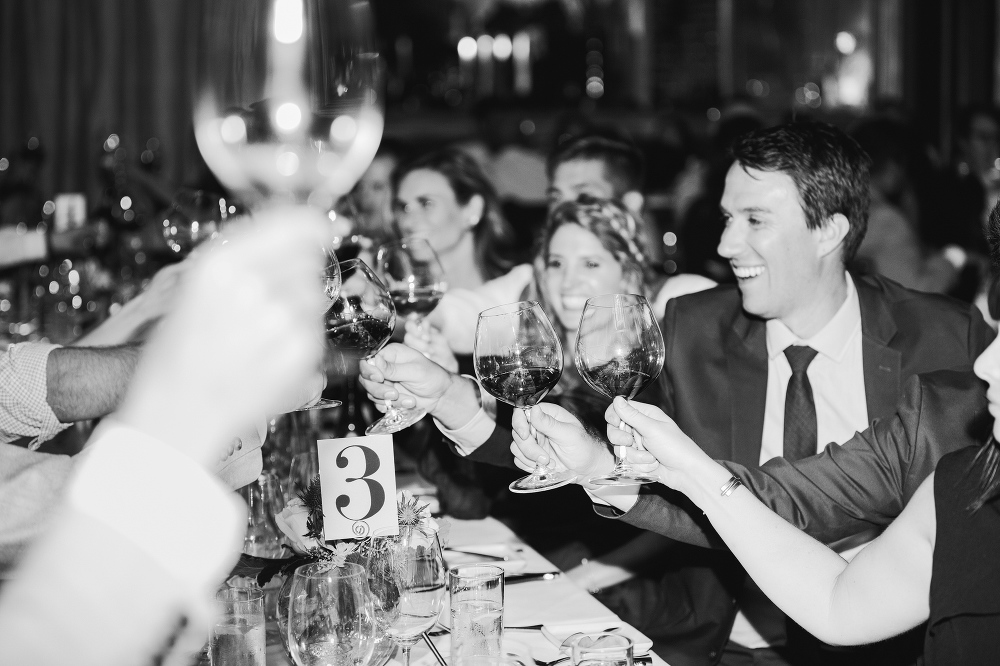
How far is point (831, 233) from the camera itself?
2.22 metres

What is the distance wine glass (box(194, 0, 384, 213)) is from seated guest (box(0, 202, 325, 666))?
250mm

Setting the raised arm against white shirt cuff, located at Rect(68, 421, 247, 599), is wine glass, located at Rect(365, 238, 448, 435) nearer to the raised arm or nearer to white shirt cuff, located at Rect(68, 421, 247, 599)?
the raised arm

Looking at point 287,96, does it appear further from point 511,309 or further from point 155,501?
point 511,309

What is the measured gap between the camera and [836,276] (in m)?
2.27

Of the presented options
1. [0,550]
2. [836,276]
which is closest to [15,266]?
[0,550]

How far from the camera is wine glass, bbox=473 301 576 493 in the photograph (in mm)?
1569

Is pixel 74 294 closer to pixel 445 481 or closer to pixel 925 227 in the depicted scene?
pixel 445 481

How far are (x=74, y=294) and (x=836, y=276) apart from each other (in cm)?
269

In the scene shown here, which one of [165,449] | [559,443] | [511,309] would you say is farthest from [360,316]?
[165,449]

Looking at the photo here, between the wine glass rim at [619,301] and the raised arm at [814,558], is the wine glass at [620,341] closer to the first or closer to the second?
the wine glass rim at [619,301]

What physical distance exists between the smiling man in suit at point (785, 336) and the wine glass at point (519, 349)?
68 cm

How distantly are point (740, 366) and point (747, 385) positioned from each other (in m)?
0.05

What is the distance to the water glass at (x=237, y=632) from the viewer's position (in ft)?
4.18

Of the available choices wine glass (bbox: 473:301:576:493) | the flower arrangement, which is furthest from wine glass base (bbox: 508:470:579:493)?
the flower arrangement
